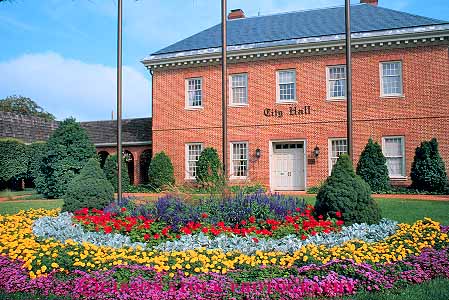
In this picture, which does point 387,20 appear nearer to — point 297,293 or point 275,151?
point 275,151

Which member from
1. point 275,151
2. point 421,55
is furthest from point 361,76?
point 275,151

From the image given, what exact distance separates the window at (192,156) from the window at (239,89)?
2926 mm

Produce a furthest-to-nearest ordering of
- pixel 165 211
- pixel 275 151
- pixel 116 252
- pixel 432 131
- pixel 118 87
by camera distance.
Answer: pixel 275 151, pixel 432 131, pixel 118 87, pixel 165 211, pixel 116 252

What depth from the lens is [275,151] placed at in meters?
20.8

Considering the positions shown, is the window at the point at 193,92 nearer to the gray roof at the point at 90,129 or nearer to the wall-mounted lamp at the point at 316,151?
the gray roof at the point at 90,129

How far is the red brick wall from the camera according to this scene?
18375 millimetres

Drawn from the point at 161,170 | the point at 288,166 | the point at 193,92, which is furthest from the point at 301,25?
the point at 161,170

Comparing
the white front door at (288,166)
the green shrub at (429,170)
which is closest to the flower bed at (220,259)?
the green shrub at (429,170)

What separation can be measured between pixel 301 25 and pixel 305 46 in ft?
8.40

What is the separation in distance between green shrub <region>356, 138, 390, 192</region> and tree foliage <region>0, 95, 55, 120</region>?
43.3 meters

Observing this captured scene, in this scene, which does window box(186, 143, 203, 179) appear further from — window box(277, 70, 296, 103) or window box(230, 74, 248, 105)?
window box(277, 70, 296, 103)

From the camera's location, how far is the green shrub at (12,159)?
25188 mm

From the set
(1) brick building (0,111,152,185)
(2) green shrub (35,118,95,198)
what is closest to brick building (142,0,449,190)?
(1) brick building (0,111,152,185)

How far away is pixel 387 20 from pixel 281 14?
21.1ft
